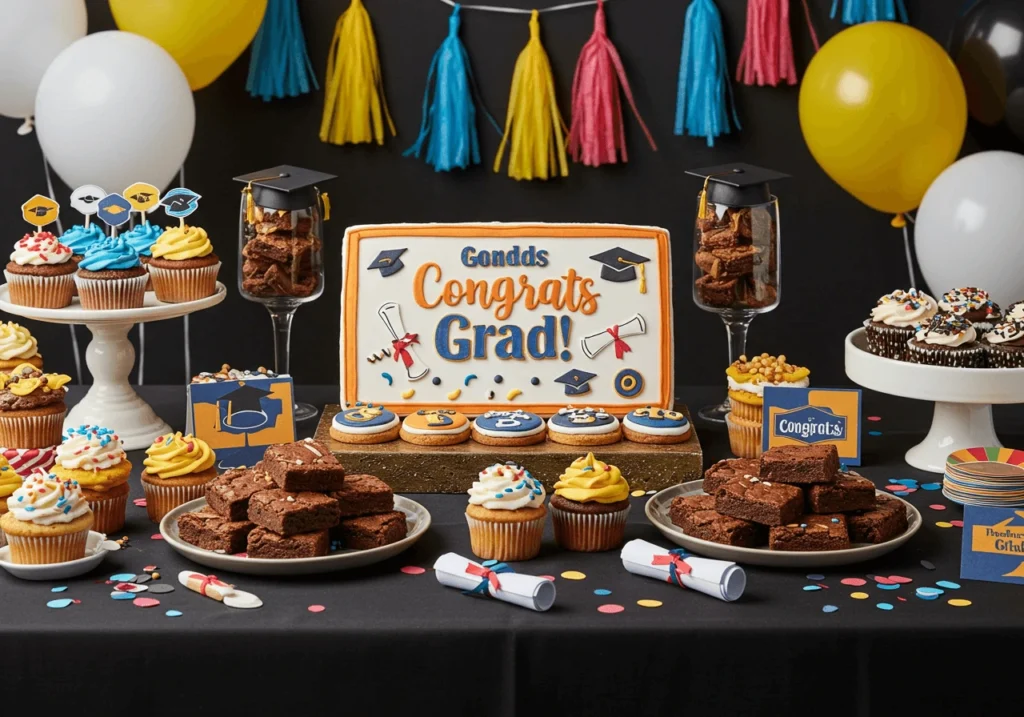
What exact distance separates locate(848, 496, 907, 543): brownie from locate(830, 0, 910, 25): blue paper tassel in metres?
2.38

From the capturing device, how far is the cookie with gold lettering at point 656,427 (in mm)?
2270

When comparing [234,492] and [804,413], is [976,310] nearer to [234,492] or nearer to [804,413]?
[804,413]

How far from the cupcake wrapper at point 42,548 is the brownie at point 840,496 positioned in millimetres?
1076

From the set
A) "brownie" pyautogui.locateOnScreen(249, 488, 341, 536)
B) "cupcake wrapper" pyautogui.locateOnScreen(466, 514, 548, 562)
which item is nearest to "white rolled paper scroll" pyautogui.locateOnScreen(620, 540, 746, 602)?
"cupcake wrapper" pyautogui.locateOnScreen(466, 514, 548, 562)

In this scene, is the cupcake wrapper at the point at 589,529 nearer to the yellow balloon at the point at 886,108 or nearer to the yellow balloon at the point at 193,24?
the yellow balloon at the point at 886,108

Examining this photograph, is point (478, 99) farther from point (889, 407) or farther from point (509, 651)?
point (509, 651)

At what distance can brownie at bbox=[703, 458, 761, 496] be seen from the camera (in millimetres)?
1974

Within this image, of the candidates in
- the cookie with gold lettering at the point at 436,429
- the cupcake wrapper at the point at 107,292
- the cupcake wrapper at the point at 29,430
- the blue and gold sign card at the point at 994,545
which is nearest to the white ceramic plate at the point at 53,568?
the cupcake wrapper at the point at 29,430

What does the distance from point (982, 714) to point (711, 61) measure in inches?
103

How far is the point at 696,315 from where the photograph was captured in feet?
13.7

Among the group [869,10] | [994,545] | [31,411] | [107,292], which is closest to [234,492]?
[31,411]

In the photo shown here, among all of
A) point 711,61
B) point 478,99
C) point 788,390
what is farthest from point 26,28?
point 788,390

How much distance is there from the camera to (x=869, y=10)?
12.8 feet

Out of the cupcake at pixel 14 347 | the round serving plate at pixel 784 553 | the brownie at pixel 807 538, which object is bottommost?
the round serving plate at pixel 784 553
